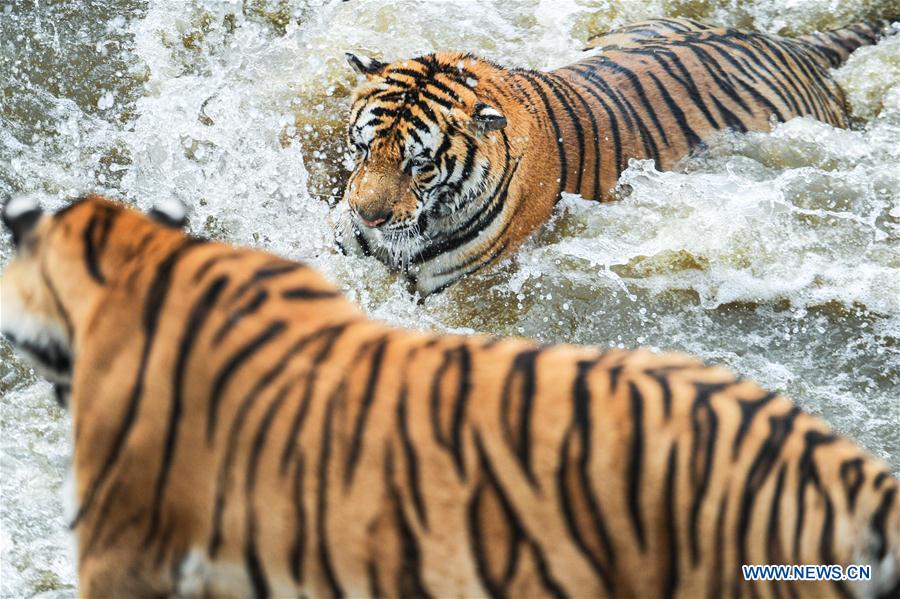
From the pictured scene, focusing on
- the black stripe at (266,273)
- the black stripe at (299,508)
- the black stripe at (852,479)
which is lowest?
the black stripe at (299,508)

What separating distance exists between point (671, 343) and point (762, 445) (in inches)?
74.6

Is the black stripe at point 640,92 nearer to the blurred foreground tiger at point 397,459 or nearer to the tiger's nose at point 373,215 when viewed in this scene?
the tiger's nose at point 373,215

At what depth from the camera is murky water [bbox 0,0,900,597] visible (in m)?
3.39

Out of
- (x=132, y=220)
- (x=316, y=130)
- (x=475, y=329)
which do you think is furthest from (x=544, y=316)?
(x=132, y=220)

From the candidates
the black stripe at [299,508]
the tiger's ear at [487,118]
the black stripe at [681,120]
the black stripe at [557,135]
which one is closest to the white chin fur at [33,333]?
the black stripe at [299,508]

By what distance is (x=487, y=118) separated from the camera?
3375 mm

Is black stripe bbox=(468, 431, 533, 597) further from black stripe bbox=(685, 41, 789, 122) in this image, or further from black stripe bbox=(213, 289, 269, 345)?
black stripe bbox=(685, 41, 789, 122)

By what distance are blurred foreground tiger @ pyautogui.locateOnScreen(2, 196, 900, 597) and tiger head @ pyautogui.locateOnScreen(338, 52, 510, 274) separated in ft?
5.39

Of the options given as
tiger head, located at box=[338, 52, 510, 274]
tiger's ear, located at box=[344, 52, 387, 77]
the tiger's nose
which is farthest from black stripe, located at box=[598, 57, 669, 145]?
the tiger's nose

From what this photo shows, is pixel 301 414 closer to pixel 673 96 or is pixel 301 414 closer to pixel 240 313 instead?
pixel 240 313

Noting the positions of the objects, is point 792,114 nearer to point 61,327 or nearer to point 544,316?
point 544,316

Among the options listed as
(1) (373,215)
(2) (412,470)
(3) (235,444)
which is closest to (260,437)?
(3) (235,444)

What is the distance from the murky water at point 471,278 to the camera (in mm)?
3389

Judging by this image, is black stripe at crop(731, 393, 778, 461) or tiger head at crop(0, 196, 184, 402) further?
tiger head at crop(0, 196, 184, 402)
